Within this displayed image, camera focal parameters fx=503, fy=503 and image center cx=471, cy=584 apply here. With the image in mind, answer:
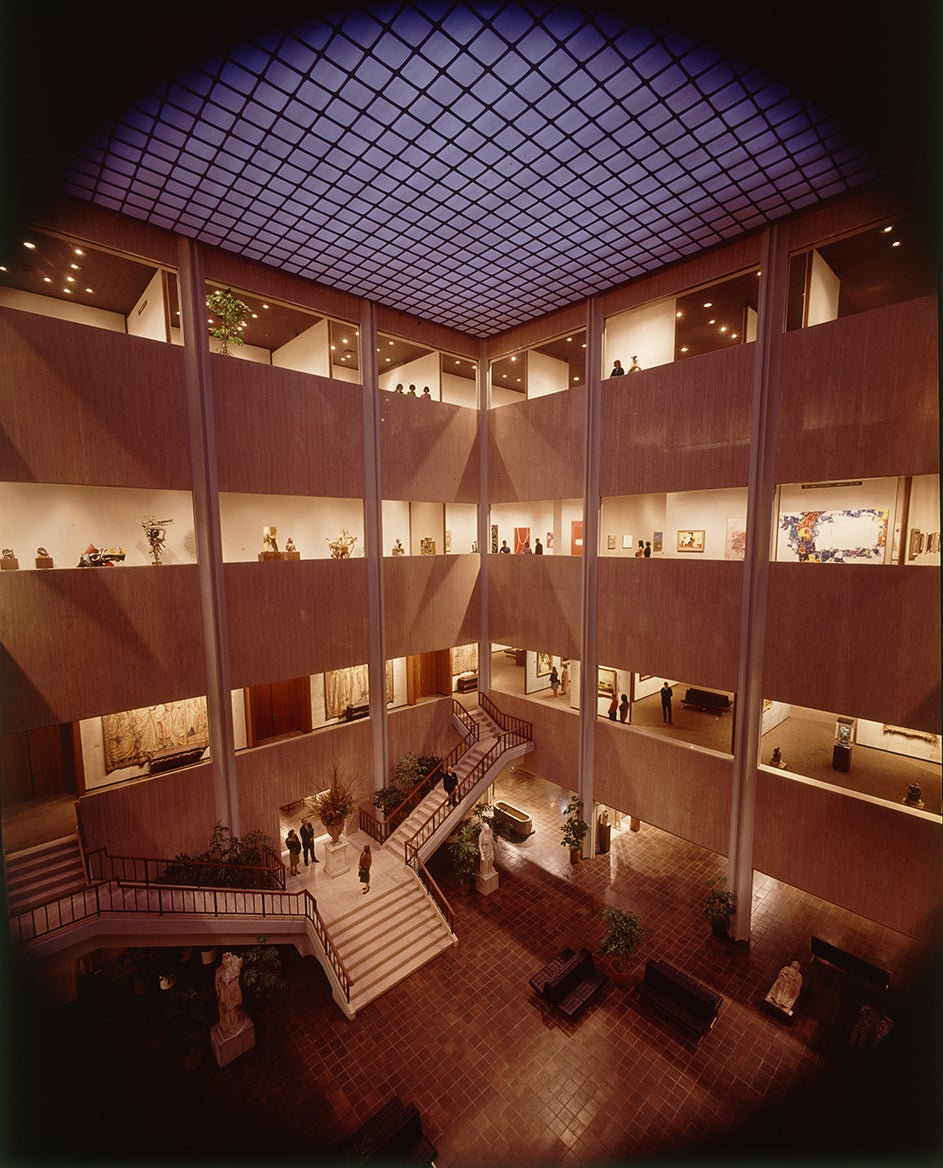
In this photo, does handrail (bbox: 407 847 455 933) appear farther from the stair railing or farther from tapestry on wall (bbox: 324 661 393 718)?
tapestry on wall (bbox: 324 661 393 718)

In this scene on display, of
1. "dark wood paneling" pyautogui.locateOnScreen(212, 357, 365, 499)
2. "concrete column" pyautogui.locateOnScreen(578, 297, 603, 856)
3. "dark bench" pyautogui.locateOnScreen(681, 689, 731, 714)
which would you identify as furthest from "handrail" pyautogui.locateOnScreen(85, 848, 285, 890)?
"dark bench" pyautogui.locateOnScreen(681, 689, 731, 714)

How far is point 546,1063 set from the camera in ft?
28.2

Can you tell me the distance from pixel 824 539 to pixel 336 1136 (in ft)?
44.4

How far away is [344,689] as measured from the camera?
1399cm

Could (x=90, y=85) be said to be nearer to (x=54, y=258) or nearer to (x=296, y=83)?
(x=296, y=83)

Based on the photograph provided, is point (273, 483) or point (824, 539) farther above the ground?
point (273, 483)

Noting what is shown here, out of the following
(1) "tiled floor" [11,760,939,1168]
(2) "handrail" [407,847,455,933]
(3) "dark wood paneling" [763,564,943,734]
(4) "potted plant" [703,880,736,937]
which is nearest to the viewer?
(1) "tiled floor" [11,760,939,1168]

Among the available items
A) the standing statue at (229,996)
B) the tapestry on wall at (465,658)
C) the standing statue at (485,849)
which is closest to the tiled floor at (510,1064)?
the standing statue at (229,996)

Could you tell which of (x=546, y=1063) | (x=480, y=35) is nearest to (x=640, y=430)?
(x=480, y=35)

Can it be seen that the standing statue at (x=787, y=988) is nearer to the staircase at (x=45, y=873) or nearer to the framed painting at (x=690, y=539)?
the framed painting at (x=690, y=539)

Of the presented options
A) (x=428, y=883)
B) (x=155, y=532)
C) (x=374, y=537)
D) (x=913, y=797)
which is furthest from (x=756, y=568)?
(x=155, y=532)

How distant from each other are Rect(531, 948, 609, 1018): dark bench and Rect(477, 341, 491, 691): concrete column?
7899 millimetres

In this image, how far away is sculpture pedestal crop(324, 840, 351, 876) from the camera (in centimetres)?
1237

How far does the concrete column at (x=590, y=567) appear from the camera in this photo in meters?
13.2
